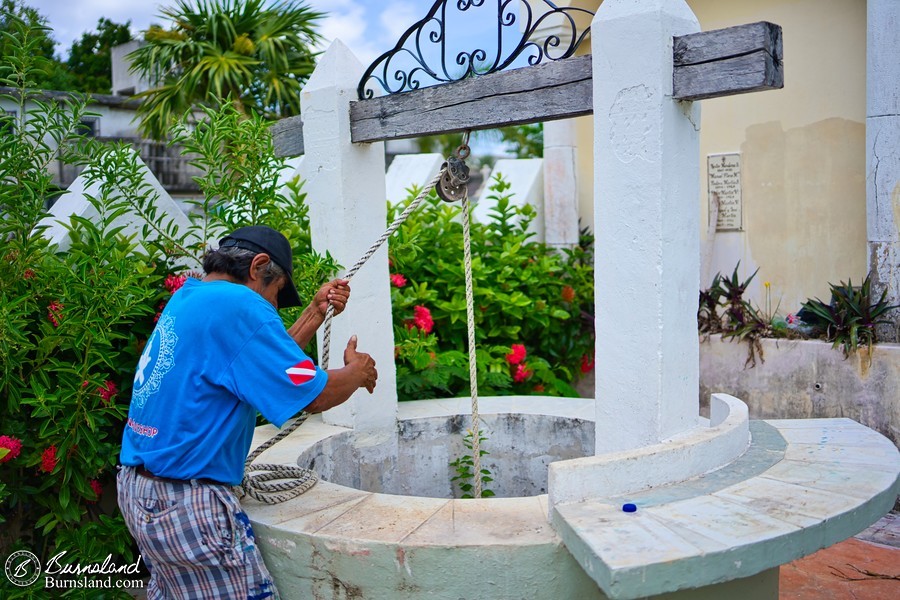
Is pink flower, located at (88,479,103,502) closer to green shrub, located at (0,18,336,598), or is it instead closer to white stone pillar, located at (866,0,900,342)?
green shrub, located at (0,18,336,598)

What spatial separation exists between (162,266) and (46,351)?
1.10 metres

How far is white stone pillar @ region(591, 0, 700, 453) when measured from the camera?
3041 mm

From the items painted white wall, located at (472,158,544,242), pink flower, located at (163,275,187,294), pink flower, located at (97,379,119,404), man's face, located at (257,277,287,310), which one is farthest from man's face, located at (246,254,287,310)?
painted white wall, located at (472,158,544,242)

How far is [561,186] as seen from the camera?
26.0 ft

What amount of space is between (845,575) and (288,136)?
11.8 feet

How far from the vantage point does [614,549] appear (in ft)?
7.78

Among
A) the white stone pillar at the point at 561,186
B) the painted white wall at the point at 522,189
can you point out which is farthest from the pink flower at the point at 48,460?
the white stone pillar at the point at 561,186

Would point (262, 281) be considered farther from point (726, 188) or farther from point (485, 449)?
point (726, 188)

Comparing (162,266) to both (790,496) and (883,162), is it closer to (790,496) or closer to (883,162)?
(790,496)

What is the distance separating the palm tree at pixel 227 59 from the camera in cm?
1194

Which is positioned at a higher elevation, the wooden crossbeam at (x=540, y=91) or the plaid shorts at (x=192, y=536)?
the wooden crossbeam at (x=540, y=91)

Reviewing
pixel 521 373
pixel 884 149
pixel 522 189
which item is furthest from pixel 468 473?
pixel 522 189

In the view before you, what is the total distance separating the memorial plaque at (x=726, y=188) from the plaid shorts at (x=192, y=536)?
222 inches

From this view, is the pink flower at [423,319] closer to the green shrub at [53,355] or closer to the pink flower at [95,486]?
the green shrub at [53,355]
